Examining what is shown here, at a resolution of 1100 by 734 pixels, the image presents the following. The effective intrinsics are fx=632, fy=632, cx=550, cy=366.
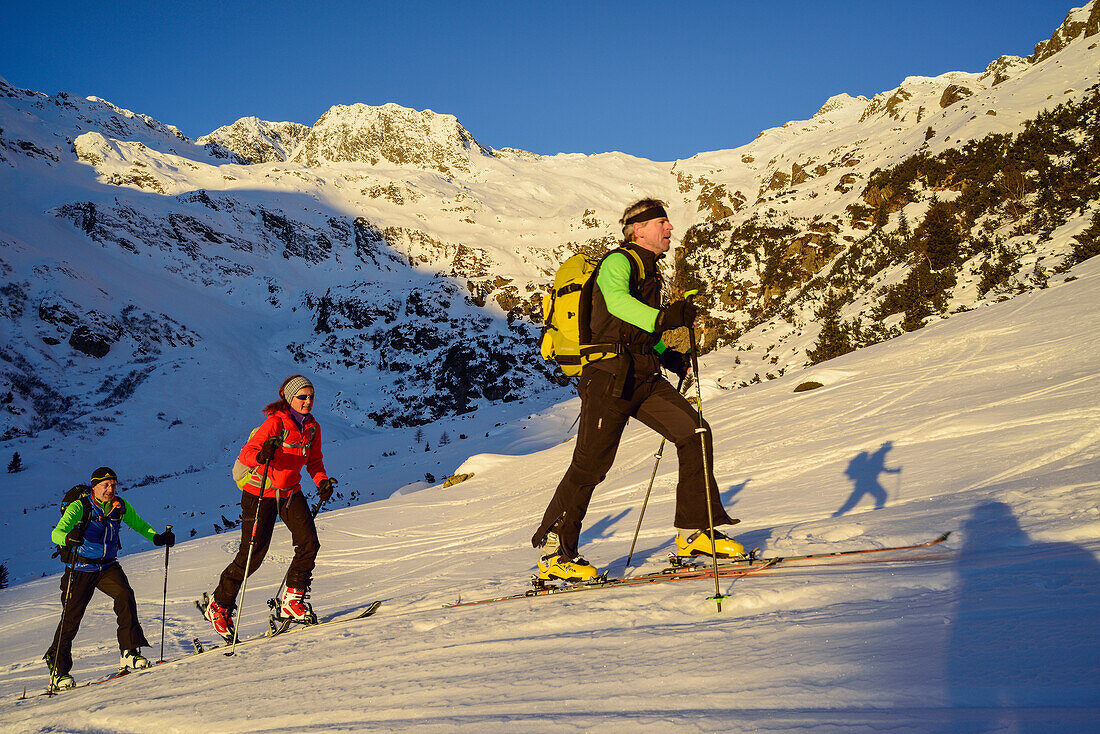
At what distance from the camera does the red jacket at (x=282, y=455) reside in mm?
4953

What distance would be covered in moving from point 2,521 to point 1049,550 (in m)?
27.2

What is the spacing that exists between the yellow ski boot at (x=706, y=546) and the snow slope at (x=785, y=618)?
1.32ft

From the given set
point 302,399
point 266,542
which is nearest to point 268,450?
point 302,399

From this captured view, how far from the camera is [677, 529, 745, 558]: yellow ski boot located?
3.74 m

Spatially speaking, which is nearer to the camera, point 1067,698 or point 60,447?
point 1067,698

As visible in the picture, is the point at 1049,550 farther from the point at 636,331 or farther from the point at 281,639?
the point at 281,639

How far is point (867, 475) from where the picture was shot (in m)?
5.73

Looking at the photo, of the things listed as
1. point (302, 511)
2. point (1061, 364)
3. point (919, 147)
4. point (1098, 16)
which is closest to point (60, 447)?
point (302, 511)

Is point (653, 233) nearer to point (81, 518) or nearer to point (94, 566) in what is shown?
point (81, 518)

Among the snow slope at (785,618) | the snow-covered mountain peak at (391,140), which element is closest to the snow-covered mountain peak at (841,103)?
the snow-covered mountain peak at (391,140)

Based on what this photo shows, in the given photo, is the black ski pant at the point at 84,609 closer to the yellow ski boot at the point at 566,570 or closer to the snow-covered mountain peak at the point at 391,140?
the yellow ski boot at the point at 566,570

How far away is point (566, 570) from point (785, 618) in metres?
1.74

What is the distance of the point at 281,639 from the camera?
172 inches

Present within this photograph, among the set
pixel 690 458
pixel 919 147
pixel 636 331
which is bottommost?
pixel 690 458
